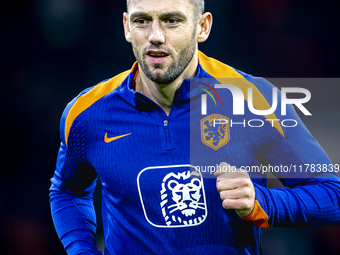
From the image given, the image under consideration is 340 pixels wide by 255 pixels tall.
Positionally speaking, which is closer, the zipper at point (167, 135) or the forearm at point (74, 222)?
the zipper at point (167, 135)

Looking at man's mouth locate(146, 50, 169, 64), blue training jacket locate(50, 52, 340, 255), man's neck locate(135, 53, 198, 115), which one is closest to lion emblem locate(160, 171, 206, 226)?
blue training jacket locate(50, 52, 340, 255)

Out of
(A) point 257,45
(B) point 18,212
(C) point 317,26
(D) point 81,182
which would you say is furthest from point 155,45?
(B) point 18,212

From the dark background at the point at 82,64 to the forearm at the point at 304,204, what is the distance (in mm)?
1215

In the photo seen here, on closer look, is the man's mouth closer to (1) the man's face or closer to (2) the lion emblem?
→ (1) the man's face

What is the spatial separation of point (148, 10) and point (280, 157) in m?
0.67

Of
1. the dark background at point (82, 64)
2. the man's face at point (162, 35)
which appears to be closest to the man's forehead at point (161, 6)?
the man's face at point (162, 35)

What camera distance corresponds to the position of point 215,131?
4.31 feet

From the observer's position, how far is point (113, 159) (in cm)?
133

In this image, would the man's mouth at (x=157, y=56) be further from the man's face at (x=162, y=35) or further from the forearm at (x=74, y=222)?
the forearm at (x=74, y=222)

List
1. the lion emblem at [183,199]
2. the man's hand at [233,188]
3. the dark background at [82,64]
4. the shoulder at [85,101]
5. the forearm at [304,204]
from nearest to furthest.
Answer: the man's hand at [233,188] → the forearm at [304,204] → the lion emblem at [183,199] → the shoulder at [85,101] → the dark background at [82,64]

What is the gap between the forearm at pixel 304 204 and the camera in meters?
1.16

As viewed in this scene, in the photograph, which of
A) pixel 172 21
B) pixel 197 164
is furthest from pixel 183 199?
pixel 172 21

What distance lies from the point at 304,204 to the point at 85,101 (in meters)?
0.87

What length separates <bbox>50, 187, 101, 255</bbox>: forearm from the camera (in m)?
1.47
